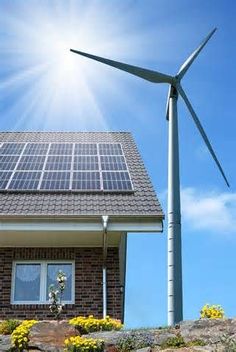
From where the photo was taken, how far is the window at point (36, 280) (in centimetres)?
1811

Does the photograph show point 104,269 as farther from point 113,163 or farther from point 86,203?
point 113,163

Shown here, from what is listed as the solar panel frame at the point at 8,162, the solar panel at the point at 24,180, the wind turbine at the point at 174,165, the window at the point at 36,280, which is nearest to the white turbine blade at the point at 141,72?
the wind turbine at the point at 174,165

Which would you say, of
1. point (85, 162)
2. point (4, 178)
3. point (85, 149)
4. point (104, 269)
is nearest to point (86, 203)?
point (104, 269)

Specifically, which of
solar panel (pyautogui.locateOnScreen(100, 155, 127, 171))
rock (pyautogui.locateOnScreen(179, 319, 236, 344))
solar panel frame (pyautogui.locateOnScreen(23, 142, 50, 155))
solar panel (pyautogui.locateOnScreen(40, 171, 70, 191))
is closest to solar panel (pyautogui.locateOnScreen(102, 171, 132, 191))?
solar panel (pyautogui.locateOnScreen(100, 155, 127, 171))

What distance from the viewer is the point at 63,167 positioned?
68.4ft

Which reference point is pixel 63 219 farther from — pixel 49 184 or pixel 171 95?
pixel 171 95

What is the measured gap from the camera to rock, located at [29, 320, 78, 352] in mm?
11961

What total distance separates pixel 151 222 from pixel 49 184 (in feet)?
12.4

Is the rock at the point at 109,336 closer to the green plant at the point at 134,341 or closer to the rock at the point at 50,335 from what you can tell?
the green plant at the point at 134,341

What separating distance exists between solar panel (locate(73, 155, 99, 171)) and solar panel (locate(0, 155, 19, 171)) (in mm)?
1968

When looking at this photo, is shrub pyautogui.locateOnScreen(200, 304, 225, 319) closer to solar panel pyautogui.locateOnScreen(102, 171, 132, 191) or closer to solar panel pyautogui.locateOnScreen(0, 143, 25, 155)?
solar panel pyautogui.locateOnScreen(102, 171, 132, 191)

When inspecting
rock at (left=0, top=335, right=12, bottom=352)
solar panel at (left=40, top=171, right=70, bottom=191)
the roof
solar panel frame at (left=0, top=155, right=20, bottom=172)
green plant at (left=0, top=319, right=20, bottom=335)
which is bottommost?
rock at (left=0, top=335, right=12, bottom=352)

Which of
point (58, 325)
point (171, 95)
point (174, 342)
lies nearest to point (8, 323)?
point (58, 325)

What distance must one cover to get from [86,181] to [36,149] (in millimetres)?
4172
